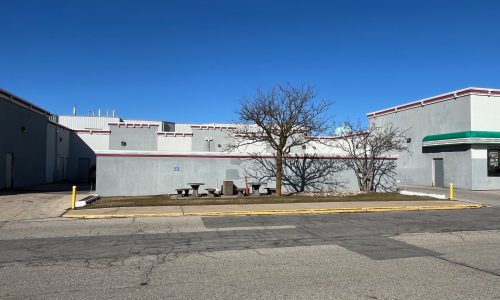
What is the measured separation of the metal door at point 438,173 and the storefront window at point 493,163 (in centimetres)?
339

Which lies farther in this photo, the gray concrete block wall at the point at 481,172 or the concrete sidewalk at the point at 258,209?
the gray concrete block wall at the point at 481,172

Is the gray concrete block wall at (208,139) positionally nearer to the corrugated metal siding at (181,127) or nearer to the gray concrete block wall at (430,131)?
the gray concrete block wall at (430,131)

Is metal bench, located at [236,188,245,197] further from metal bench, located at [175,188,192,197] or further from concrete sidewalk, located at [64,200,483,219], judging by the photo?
concrete sidewalk, located at [64,200,483,219]

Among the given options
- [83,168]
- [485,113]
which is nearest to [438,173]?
[485,113]

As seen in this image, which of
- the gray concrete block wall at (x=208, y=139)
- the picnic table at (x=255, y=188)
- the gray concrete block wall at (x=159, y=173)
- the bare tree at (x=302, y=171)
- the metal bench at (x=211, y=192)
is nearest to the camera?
the metal bench at (x=211, y=192)

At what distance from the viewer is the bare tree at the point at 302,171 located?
2727 cm

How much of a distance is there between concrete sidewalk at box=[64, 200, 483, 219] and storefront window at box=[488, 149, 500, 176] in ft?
40.8

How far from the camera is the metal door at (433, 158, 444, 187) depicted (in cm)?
3341

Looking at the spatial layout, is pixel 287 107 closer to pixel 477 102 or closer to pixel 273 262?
pixel 477 102

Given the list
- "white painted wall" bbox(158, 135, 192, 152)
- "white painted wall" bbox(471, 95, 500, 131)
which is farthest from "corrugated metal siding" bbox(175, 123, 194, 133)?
"white painted wall" bbox(471, 95, 500, 131)

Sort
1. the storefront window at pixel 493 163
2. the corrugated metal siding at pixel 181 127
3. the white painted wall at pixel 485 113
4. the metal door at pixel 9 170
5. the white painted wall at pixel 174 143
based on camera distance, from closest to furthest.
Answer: the metal door at pixel 9 170 → the white painted wall at pixel 485 113 → the storefront window at pixel 493 163 → the white painted wall at pixel 174 143 → the corrugated metal siding at pixel 181 127

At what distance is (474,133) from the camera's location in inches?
1172

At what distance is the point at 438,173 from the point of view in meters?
33.9

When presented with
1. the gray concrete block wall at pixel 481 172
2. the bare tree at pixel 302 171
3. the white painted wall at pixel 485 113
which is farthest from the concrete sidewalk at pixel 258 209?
the white painted wall at pixel 485 113
